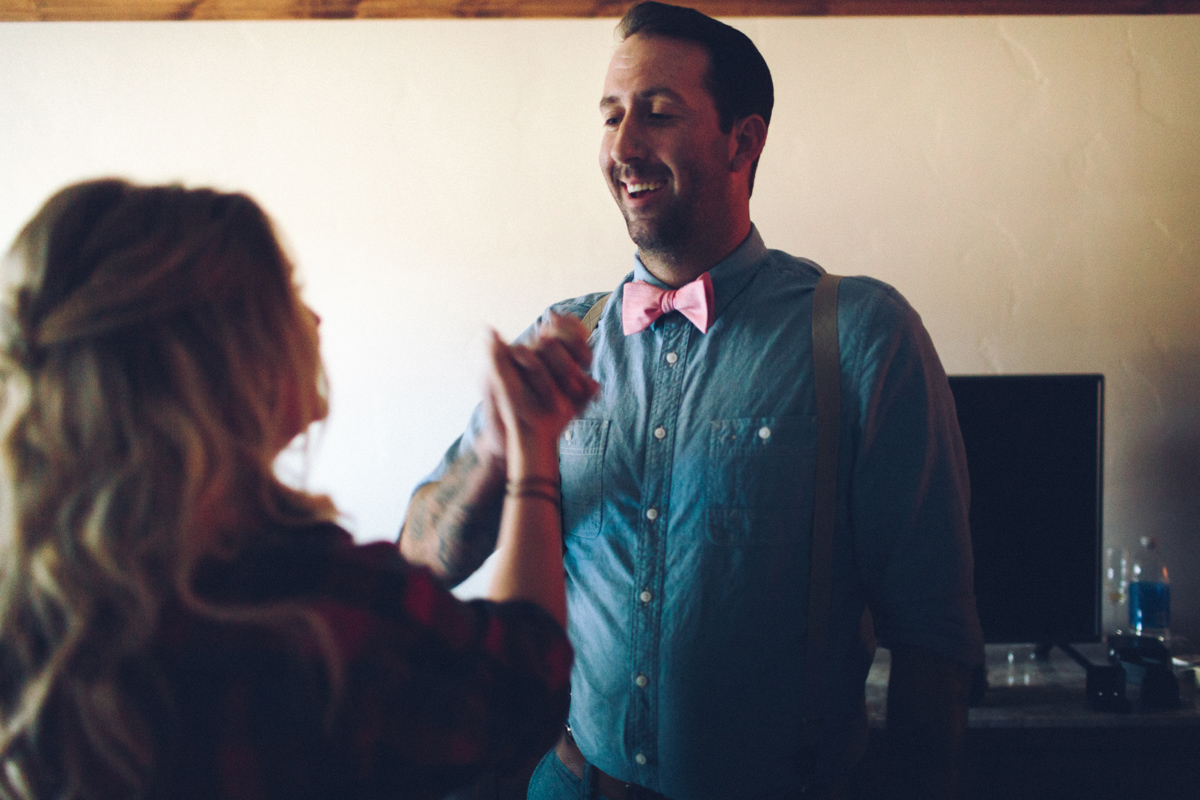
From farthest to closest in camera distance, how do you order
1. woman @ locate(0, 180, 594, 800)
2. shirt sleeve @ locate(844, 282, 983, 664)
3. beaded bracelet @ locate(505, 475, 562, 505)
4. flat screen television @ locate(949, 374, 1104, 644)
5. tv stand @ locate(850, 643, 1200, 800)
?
flat screen television @ locate(949, 374, 1104, 644) → tv stand @ locate(850, 643, 1200, 800) → shirt sleeve @ locate(844, 282, 983, 664) → beaded bracelet @ locate(505, 475, 562, 505) → woman @ locate(0, 180, 594, 800)

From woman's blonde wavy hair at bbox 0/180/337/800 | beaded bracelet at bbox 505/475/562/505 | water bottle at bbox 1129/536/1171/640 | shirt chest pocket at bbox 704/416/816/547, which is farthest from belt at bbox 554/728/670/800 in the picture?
water bottle at bbox 1129/536/1171/640

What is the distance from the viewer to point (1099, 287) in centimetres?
187

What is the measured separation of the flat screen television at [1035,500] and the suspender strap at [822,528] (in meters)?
0.86

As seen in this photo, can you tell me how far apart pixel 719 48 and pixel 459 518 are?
0.79 meters

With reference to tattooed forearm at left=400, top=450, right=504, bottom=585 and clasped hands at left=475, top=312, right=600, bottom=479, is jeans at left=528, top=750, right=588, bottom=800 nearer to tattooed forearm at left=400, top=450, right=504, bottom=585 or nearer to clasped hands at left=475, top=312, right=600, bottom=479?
tattooed forearm at left=400, top=450, right=504, bottom=585

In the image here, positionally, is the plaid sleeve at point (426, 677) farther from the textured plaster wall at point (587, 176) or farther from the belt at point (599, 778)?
the textured plaster wall at point (587, 176)

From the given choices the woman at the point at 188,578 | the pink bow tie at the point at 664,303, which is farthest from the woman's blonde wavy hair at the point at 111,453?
the pink bow tie at the point at 664,303

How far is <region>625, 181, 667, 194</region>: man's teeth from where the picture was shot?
110 cm

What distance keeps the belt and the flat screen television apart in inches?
42.9

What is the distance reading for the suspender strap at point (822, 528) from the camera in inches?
36.9

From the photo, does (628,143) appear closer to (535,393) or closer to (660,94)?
(660,94)

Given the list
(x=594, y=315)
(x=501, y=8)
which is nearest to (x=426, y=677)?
(x=594, y=315)

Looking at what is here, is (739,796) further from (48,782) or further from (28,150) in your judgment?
(28,150)

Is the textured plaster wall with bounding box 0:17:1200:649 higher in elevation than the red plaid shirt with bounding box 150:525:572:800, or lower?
higher
